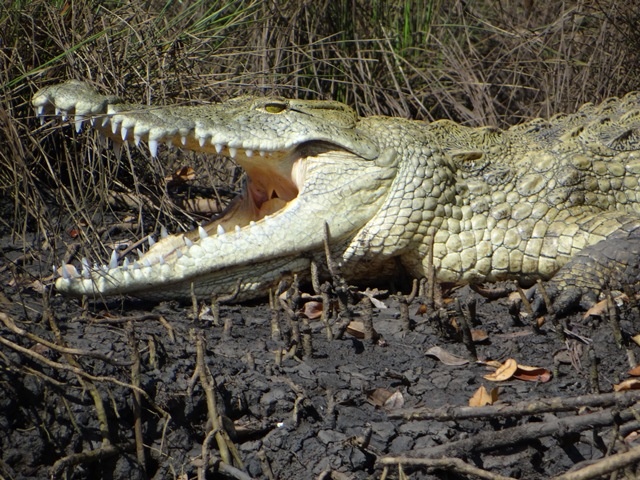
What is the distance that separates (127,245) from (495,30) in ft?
10.1

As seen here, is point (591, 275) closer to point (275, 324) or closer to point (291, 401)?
point (275, 324)

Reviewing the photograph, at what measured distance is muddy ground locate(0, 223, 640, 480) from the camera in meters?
2.85

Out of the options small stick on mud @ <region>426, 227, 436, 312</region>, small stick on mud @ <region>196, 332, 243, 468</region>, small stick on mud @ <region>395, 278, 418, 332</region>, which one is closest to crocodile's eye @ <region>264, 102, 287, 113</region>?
small stick on mud @ <region>426, 227, 436, 312</region>

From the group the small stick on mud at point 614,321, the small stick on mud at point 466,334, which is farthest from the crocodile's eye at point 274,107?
the small stick on mud at point 614,321

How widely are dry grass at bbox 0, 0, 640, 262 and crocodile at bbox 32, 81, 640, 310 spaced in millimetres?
638

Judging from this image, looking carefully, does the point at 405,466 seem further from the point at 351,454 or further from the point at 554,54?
the point at 554,54

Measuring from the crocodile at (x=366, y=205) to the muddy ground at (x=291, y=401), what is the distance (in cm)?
37

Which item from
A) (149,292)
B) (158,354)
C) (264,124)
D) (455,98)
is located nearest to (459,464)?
(158,354)

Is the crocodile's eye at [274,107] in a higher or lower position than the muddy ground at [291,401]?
higher

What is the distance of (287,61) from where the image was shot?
234 inches

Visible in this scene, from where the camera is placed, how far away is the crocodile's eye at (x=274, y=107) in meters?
4.30

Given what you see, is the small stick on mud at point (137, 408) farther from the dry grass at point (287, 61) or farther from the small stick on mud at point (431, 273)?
the dry grass at point (287, 61)

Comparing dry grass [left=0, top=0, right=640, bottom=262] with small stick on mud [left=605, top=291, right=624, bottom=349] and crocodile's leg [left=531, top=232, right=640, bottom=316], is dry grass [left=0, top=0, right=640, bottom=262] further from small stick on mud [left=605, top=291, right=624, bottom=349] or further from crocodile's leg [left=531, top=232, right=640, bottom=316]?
small stick on mud [left=605, top=291, right=624, bottom=349]

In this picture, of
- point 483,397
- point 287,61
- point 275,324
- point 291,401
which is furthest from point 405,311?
point 287,61
